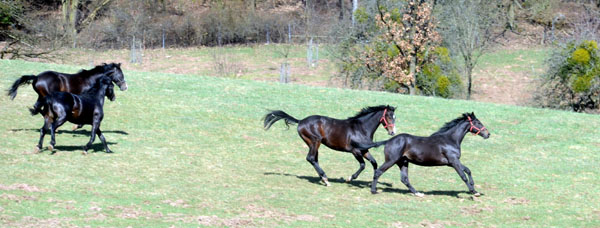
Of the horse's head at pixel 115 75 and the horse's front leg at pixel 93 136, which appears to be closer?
the horse's front leg at pixel 93 136

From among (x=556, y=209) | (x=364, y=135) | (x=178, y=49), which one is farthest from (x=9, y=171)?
(x=178, y=49)

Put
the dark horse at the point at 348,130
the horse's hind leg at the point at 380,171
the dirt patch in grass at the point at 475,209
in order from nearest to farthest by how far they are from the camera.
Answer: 1. the dirt patch in grass at the point at 475,209
2. the horse's hind leg at the point at 380,171
3. the dark horse at the point at 348,130

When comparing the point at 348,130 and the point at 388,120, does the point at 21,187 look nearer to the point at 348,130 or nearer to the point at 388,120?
the point at 348,130

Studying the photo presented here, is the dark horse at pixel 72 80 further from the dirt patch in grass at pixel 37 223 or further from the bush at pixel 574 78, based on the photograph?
the bush at pixel 574 78

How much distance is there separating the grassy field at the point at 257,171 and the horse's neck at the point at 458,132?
1.29 meters

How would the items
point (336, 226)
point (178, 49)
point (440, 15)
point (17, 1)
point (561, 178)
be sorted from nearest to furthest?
point (336, 226)
point (561, 178)
point (17, 1)
point (440, 15)
point (178, 49)

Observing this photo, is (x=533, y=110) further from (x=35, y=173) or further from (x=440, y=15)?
(x=35, y=173)

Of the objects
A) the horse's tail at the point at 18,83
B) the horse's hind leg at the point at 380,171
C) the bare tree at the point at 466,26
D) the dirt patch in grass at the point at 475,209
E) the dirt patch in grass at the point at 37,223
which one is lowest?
the dirt patch in grass at the point at 475,209

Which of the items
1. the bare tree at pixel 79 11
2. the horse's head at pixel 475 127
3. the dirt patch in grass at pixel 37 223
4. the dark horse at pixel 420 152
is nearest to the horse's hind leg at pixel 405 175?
the dark horse at pixel 420 152

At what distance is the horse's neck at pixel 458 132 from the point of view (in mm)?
14337

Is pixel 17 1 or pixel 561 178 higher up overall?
pixel 17 1

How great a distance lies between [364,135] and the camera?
1465cm

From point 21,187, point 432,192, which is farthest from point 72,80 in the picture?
point 432,192

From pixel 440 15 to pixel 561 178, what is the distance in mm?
24401
